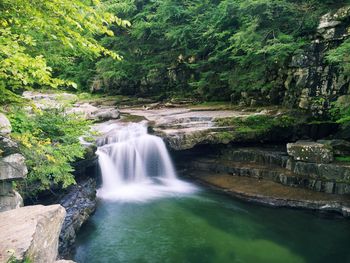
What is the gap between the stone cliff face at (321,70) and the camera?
41.2 feet

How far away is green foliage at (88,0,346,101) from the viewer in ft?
44.8

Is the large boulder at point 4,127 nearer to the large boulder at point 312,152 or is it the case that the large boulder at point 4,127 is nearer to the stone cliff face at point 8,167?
the stone cliff face at point 8,167

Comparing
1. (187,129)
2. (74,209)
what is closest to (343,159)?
(187,129)

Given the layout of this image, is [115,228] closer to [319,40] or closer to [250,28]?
[250,28]

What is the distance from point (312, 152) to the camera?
1107 cm

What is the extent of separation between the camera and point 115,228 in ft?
30.3

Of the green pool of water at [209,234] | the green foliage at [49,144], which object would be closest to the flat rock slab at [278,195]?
the green pool of water at [209,234]

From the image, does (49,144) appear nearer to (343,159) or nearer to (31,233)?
(31,233)

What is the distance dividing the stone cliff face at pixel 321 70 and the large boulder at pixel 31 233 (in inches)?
449

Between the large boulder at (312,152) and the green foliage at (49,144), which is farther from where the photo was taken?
the large boulder at (312,152)

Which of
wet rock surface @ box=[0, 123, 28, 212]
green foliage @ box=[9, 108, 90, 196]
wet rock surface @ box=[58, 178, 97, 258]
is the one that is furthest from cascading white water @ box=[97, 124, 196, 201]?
wet rock surface @ box=[0, 123, 28, 212]

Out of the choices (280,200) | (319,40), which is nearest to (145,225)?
(280,200)

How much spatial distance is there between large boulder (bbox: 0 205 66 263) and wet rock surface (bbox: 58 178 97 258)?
2.16m

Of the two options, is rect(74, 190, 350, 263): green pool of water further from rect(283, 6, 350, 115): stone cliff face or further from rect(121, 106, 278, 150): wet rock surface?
rect(283, 6, 350, 115): stone cliff face
